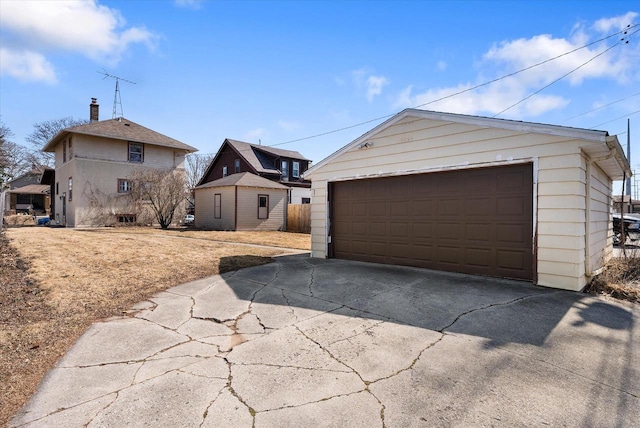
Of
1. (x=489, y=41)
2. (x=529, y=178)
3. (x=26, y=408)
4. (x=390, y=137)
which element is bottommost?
(x=26, y=408)

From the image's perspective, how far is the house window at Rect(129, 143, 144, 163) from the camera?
2138 cm

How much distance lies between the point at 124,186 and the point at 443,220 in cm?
2122

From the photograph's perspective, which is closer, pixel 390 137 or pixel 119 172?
pixel 390 137

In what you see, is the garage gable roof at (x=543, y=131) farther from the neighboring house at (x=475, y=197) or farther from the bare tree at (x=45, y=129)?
the bare tree at (x=45, y=129)

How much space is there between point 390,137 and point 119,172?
65.3 feet

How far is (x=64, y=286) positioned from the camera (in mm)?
5676

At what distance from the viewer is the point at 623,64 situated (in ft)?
35.1

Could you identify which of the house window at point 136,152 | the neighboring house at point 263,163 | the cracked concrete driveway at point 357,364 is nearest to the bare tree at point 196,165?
the neighboring house at point 263,163

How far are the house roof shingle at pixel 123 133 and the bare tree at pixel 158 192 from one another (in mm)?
2157

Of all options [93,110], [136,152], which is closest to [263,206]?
[136,152]

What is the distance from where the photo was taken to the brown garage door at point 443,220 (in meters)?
6.14

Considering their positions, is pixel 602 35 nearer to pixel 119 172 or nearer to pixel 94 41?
pixel 94 41

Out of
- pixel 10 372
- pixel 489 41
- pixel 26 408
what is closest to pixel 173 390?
pixel 26 408

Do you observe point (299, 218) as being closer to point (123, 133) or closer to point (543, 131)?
point (123, 133)
